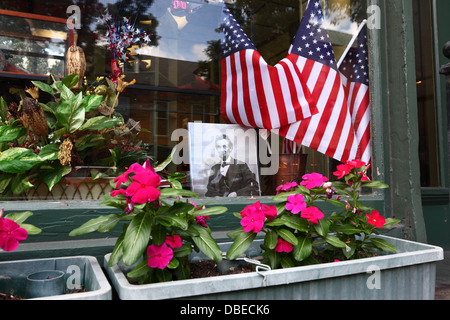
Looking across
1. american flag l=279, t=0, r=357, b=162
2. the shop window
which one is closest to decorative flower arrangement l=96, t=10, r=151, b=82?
american flag l=279, t=0, r=357, b=162

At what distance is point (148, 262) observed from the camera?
1.21 meters

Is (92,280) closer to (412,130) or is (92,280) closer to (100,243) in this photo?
(100,243)

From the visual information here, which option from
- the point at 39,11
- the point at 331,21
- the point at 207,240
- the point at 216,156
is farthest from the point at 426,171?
the point at 39,11

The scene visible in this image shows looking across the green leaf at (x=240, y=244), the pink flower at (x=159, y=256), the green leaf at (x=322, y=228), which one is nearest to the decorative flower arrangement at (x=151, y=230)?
the pink flower at (x=159, y=256)

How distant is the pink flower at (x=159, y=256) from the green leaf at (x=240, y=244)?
0.27 meters

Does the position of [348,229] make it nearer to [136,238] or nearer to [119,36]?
[136,238]

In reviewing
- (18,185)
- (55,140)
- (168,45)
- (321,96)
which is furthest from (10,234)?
(168,45)

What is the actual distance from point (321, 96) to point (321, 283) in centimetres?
182

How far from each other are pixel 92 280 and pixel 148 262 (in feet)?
0.88

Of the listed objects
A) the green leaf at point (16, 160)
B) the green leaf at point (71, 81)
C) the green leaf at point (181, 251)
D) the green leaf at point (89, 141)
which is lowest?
the green leaf at point (181, 251)

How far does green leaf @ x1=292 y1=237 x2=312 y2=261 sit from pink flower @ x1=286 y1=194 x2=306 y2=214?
134 mm

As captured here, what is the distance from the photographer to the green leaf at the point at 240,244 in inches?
54.8

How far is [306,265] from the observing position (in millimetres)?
1498

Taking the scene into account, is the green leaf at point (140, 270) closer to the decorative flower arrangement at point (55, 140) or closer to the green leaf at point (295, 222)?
the green leaf at point (295, 222)
